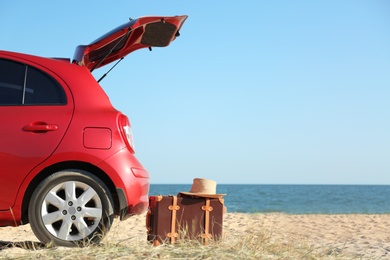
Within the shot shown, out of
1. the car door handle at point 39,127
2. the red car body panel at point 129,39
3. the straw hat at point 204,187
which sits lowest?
the straw hat at point 204,187

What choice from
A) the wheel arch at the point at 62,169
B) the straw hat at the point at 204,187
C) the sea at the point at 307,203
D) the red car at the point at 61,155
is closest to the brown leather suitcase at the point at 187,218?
the straw hat at the point at 204,187

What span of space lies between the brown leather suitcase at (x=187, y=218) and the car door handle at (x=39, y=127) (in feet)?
3.78

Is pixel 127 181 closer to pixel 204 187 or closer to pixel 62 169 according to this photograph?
pixel 62 169

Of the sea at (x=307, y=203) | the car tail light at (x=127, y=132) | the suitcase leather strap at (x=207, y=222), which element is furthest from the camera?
the sea at (x=307, y=203)

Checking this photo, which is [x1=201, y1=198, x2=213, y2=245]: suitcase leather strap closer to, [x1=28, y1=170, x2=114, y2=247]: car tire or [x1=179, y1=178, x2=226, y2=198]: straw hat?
[x1=179, y1=178, x2=226, y2=198]: straw hat

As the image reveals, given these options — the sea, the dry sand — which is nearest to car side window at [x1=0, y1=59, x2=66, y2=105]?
the dry sand

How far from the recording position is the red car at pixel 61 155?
15.8ft

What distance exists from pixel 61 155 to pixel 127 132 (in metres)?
0.60

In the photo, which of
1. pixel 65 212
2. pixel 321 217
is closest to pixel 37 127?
pixel 65 212

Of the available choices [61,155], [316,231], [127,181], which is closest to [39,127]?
[61,155]

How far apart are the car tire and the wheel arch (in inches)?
3.6

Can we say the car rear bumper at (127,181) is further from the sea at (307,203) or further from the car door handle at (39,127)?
the sea at (307,203)

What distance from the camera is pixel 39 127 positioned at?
4.83 m

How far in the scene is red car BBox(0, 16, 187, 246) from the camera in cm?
481
